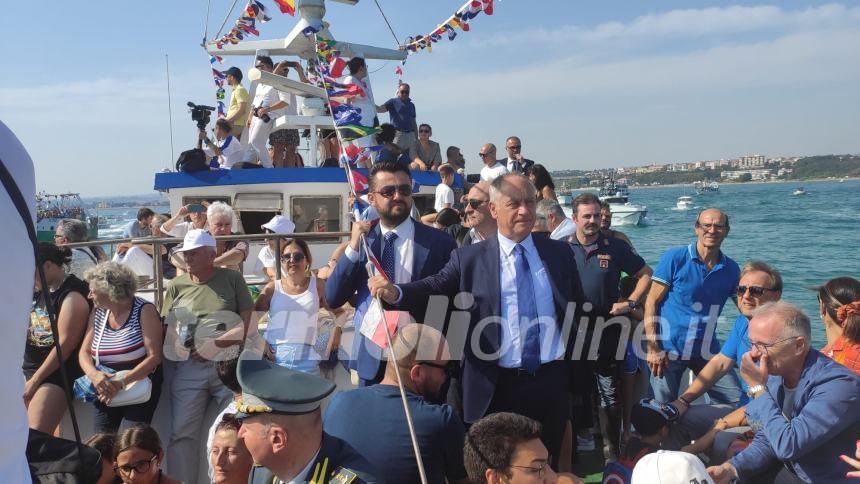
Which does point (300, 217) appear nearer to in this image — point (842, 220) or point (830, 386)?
point (830, 386)

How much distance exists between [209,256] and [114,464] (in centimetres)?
172

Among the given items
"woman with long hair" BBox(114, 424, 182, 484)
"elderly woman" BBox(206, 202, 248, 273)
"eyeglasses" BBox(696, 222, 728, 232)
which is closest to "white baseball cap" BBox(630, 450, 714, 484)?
"woman with long hair" BBox(114, 424, 182, 484)

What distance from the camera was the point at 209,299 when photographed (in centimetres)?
471

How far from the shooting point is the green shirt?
184 inches

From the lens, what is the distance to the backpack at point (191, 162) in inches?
335

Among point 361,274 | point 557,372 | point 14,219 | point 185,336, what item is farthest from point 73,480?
point 185,336

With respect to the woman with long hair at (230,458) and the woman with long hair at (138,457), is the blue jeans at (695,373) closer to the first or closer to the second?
the woman with long hair at (230,458)

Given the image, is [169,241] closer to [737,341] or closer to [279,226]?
[279,226]

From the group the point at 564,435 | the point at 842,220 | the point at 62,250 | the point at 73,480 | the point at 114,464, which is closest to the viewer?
the point at 73,480

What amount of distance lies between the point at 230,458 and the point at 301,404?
1.17 metres

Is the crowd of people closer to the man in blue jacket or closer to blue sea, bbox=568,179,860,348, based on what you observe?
the man in blue jacket

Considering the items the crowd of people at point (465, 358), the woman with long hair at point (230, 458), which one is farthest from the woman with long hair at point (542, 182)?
the woman with long hair at point (230, 458)

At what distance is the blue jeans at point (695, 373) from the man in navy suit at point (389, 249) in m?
2.10

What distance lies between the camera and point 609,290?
4.70 m
